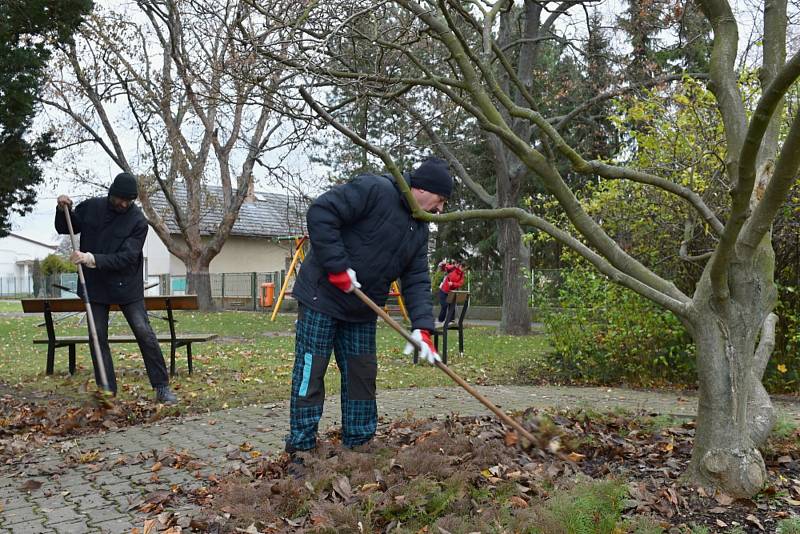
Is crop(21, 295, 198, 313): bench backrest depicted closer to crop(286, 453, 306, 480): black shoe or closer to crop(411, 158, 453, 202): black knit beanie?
crop(286, 453, 306, 480): black shoe

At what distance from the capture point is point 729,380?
3.93 meters

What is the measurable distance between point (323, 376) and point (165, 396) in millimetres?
3093

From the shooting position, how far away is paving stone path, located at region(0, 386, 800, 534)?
382 centimetres

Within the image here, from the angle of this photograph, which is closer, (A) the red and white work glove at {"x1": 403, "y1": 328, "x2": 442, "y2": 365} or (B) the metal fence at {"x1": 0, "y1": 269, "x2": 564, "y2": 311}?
(A) the red and white work glove at {"x1": 403, "y1": 328, "x2": 442, "y2": 365}

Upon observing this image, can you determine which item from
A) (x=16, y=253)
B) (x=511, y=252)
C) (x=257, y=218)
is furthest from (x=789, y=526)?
(x=16, y=253)

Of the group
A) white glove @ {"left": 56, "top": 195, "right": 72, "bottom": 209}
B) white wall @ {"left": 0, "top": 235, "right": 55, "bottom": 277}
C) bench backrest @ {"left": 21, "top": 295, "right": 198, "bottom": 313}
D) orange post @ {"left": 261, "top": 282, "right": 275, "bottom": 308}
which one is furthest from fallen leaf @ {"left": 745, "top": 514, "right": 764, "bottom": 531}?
white wall @ {"left": 0, "top": 235, "right": 55, "bottom": 277}

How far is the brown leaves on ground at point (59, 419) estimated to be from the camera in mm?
5297

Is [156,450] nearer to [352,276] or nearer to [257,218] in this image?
[352,276]

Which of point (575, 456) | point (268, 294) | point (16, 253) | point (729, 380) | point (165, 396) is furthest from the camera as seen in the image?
point (16, 253)

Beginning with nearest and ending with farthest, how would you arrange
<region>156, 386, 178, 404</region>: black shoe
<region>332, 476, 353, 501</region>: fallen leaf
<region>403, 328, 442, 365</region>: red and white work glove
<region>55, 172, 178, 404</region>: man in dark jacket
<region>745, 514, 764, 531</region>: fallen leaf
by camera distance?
<region>745, 514, 764, 531</region>: fallen leaf, <region>332, 476, 353, 501</region>: fallen leaf, <region>403, 328, 442, 365</region>: red and white work glove, <region>55, 172, 178, 404</region>: man in dark jacket, <region>156, 386, 178, 404</region>: black shoe

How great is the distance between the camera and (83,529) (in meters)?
3.59

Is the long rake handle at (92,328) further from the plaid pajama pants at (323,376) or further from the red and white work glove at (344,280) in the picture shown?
the red and white work glove at (344,280)

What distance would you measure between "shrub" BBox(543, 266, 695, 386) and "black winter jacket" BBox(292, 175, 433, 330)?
4.48 meters

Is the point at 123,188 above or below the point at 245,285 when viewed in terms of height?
above
